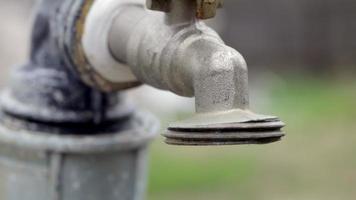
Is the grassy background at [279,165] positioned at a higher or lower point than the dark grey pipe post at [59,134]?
lower

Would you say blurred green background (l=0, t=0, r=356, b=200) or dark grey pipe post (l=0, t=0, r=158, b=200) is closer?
dark grey pipe post (l=0, t=0, r=158, b=200)

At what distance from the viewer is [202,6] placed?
86 centimetres

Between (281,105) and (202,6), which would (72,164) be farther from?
(281,105)

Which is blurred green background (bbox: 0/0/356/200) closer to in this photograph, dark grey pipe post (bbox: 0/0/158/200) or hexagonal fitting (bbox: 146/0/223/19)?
dark grey pipe post (bbox: 0/0/158/200)

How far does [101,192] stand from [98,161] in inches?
1.9

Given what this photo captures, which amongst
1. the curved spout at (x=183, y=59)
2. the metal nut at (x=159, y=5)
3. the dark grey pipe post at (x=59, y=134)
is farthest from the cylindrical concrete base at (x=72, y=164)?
the metal nut at (x=159, y=5)

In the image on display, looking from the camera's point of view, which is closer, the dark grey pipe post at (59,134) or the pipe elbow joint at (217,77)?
the pipe elbow joint at (217,77)

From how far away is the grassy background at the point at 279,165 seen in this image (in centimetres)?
261

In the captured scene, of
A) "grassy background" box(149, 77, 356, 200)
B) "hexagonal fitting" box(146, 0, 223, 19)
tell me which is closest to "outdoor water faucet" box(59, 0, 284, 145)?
"hexagonal fitting" box(146, 0, 223, 19)

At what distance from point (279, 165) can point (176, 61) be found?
2023mm

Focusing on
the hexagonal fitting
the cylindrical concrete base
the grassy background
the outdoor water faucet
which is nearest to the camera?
the outdoor water faucet

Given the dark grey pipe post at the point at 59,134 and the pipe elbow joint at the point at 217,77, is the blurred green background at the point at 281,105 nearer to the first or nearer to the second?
the dark grey pipe post at the point at 59,134

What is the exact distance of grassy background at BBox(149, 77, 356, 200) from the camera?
8.56 feet

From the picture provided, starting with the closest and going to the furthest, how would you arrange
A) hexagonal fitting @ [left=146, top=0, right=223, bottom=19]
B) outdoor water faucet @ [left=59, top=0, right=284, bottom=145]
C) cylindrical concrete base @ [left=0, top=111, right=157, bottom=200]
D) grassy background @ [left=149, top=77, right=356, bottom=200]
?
outdoor water faucet @ [left=59, top=0, right=284, bottom=145]
hexagonal fitting @ [left=146, top=0, right=223, bottom=19]
cylindrical concrete base @ [left=0, top=111, right=157, bottom=200]
grassy background @ [left=149, top=77, right=356, bottom=200]
